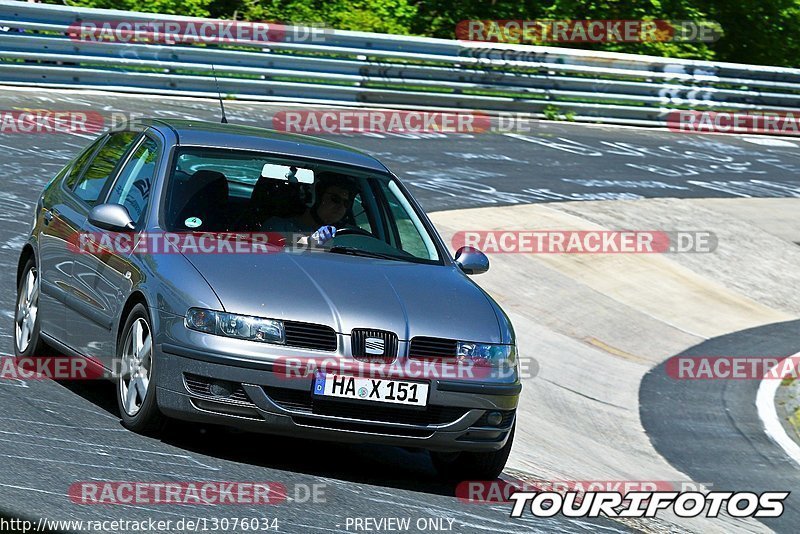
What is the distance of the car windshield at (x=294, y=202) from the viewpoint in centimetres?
742

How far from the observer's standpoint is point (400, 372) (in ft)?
21.2

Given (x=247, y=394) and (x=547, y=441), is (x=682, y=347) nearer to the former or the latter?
(x=547, y=441)

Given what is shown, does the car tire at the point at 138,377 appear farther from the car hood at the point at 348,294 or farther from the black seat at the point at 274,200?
the black seat at the point at 274,200

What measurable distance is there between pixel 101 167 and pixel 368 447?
227 centimetres

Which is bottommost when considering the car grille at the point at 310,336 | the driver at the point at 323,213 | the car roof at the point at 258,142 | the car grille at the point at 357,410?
the car grille at the point at 357,410

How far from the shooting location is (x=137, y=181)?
25.0 feet

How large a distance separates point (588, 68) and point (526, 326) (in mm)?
11034
